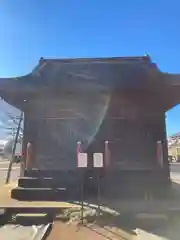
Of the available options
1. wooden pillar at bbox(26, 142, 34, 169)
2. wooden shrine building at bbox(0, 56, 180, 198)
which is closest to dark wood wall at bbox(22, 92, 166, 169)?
wooden shrine building at bbox(0, 56, 180, 198)

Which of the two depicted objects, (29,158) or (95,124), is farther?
(95,124)

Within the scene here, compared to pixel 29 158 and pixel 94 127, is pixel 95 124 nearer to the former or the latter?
pixel 94 127

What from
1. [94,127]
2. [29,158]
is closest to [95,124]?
[94,127]

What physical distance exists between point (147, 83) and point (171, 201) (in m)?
3.47

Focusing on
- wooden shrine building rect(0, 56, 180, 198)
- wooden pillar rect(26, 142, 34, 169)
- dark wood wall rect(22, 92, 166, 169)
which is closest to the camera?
wooden shrine building rect(0, 56, 180, 198)

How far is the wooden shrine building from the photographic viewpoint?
8.52 metres

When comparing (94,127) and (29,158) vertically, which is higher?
(94,127)

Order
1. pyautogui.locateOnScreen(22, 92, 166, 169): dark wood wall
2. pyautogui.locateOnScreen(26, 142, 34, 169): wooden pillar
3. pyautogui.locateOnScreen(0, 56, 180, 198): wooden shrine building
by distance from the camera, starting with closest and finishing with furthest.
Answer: pyautogui.locateOnScreen(0, 56, 180, 198): wooden shrine building
pyautogui.locateOnScreen(26, 142, 34, 169): wooden pillar
pyautogui.locateOnScreen(22, 92, 166, 169): dark wood wall

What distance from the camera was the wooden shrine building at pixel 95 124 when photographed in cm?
852

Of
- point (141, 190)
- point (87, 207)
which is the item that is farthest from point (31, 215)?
point (141, 190)

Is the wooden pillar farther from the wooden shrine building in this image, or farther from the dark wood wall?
the dark wood wall

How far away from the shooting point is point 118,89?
27.9 ft

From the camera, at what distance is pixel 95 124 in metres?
9.01

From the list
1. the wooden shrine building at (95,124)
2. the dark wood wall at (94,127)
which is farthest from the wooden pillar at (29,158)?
the dark wood wall at (94,127)
